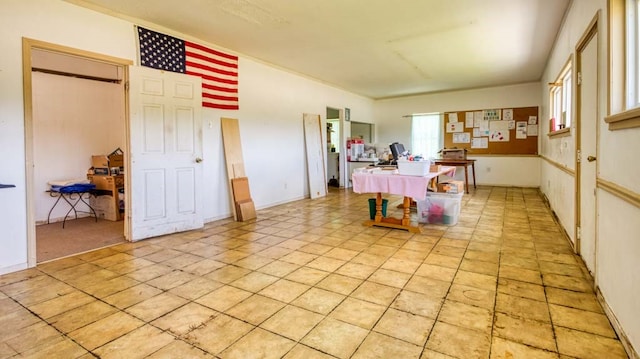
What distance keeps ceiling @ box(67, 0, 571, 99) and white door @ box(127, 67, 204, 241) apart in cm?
76

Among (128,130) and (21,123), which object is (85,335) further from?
(128,130)

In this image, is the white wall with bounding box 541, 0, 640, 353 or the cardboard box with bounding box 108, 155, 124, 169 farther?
the cardboard box with bounding box 108, 155, 124, 169

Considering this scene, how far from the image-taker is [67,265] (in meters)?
3.10

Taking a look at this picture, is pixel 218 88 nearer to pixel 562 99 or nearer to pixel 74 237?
pixel 74 237

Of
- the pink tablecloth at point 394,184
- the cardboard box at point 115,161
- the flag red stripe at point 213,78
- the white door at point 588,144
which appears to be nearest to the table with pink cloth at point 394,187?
the pink tablecloth at point 394,184

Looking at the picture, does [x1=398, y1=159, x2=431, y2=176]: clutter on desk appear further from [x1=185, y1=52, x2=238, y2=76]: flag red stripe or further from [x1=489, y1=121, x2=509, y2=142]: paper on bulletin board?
[x1=489, y1=121, x2=509, y2=142]: paper on bulletin board

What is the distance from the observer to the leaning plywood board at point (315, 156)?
698 cm

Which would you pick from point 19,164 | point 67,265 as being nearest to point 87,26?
point 19,164

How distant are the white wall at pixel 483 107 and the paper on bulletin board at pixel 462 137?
1.77 feet

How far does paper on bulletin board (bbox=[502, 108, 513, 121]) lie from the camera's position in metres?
8.20

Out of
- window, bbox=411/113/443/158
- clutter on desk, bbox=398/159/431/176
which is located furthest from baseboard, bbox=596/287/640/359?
window, bbox=411/113/443/158

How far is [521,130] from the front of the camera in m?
8.12

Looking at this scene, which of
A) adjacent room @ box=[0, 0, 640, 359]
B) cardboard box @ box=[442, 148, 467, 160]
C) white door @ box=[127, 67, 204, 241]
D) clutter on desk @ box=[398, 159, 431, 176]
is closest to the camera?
adjacent room @ box=[0, 0, 640, 359]

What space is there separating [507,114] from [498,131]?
0.46m
